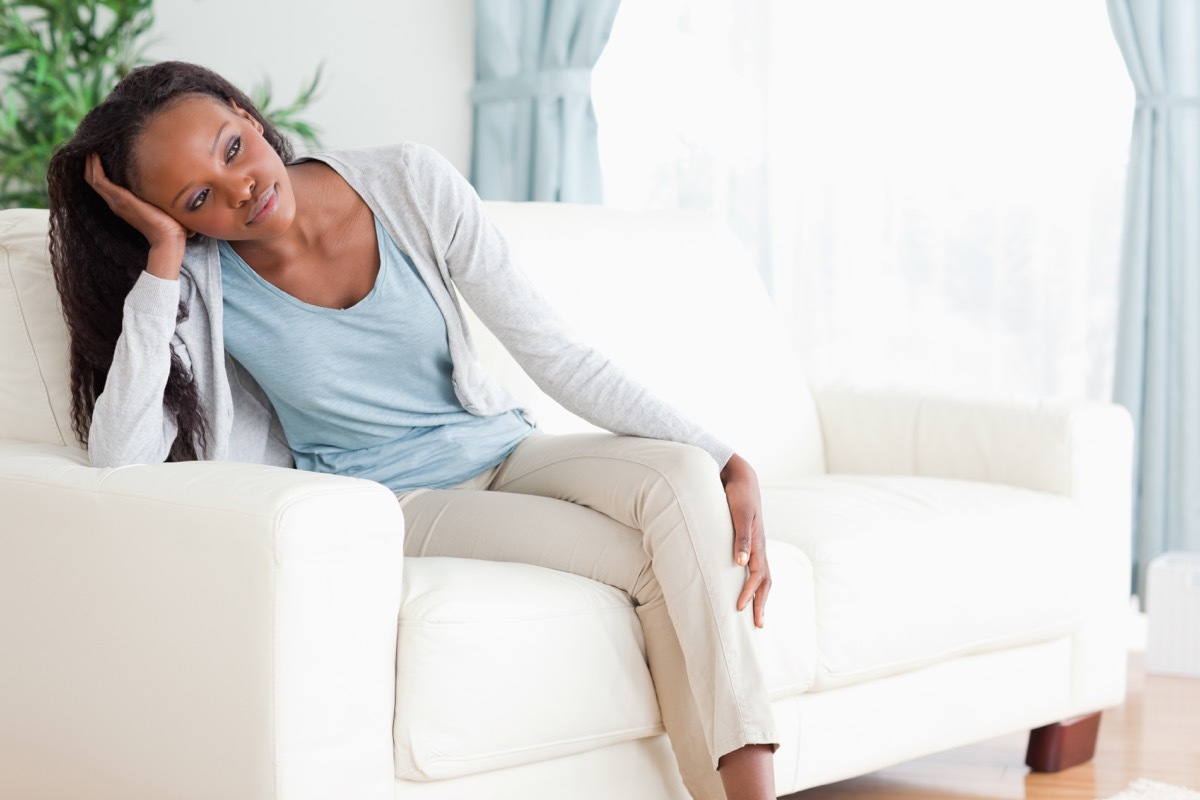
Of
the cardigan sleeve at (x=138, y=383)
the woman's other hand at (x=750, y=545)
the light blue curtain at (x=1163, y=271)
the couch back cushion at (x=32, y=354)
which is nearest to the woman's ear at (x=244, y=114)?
the cardigan sleeve at (x=138, y=383)

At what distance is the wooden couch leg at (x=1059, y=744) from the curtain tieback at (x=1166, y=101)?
1471 mm

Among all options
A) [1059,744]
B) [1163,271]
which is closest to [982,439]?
[1059,744]

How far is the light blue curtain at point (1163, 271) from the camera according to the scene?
3066 millimetres

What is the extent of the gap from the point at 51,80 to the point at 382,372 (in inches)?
81.5

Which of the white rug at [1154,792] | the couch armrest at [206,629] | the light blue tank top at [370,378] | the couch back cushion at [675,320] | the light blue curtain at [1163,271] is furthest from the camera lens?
the light blue curtain at [1163,271]

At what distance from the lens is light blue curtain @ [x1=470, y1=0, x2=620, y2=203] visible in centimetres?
375

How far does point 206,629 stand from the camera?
1.39 m

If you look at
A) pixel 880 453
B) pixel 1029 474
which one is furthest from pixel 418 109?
pixel 1029 474

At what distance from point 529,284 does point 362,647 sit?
603 mm

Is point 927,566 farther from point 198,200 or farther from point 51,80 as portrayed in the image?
point 51,80

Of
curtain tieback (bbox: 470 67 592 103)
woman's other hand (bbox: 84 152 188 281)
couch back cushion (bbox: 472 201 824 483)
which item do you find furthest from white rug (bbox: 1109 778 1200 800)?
curtain tieback (bbox: 470 67 592 103)

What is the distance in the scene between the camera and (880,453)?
260 cm

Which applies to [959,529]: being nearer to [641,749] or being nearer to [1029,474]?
[1029,474]

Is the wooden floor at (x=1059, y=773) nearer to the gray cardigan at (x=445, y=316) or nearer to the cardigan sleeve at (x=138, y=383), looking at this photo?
the gray cardigan at (x=445, y=316)
